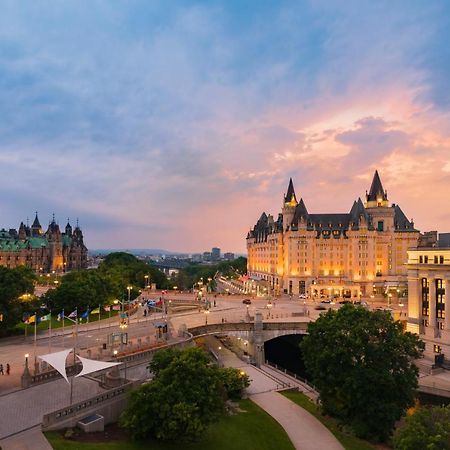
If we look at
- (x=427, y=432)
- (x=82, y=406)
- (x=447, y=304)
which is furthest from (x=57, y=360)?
(x=447, y=304)

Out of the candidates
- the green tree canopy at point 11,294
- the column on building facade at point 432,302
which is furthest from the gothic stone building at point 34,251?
the column on building facade at point 432,302

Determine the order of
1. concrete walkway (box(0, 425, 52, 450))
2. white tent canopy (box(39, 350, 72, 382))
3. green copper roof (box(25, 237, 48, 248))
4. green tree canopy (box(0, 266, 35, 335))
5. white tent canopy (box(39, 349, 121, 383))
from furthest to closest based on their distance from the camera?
1. green copper roof (box(25, 237, 48, 248))
2. green tree canopy (box(0, 266, 35, 335))
3. white tent canopy (box(39, 349, 121, 383))
4. white tent canopy (box(39, 350, 72, 382))
5. concrete walkway (box(0, 425, 52, 450))

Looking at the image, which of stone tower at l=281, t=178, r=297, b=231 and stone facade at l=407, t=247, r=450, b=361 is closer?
stone facade at l=407, t=247, r=450, b=361

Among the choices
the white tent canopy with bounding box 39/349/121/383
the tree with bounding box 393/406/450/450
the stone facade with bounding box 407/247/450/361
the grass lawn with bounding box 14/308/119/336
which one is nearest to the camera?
the tree with bounding box 393/406/450/450

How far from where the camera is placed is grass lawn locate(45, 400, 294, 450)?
30608 mm

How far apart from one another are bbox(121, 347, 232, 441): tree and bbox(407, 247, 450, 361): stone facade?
50.1 m

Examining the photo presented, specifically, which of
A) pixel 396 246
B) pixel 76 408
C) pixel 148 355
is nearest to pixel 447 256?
pixel 148 355

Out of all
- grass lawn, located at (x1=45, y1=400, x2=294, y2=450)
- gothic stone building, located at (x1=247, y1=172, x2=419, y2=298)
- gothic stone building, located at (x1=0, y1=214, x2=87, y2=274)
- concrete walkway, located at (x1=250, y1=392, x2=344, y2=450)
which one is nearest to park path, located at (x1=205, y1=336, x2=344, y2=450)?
concrete walkway, located at (x1=250, y1=392, x2=344, y2=450)

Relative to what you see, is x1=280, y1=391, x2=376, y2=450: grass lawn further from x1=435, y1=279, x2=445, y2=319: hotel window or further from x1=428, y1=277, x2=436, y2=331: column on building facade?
x1=435, y1=279, x2=445, y2=319: hotel window

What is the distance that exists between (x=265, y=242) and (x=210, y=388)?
137 meters

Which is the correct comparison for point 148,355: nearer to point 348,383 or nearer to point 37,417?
point 37,417

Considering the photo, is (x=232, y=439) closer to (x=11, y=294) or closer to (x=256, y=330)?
(x=256, y=330)

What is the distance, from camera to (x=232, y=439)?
36188 millimetres

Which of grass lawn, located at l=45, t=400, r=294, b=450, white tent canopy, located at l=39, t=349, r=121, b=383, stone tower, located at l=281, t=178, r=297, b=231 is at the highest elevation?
stone tower, located at l=281, t=178, r=297, b=231
